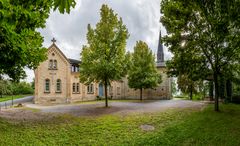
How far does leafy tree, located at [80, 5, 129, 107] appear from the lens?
64.4 feet

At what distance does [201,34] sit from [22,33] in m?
12.5

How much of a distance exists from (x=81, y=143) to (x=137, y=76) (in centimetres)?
2147

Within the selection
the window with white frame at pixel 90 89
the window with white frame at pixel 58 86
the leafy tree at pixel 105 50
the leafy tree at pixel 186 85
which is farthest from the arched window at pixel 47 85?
the leafy tree at pixel 186 85

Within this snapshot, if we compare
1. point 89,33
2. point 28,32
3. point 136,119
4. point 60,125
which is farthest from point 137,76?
point 28,32

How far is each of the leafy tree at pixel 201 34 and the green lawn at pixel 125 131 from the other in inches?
183

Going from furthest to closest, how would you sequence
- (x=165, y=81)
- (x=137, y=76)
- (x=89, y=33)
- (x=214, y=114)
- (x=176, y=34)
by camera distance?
(x=165, y=81) → (x=137, y=76) → (x=89, y=33) → (x=176, y=34) → (x=214, y=114)

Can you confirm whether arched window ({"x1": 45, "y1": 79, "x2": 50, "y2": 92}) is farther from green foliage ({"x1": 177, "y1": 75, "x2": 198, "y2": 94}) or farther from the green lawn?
green foliage ({"x1": 177, "y1": 75, "x2": 198, "y2": 94})

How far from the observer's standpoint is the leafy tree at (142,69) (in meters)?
31.0

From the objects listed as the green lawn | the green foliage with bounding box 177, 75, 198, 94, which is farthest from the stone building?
the green lawn

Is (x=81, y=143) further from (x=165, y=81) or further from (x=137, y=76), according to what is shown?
(x=165, y=81)

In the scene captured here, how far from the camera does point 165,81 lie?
129 feet

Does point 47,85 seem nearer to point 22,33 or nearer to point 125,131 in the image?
point 125,131

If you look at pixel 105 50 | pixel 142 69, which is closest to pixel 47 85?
pixel 142 69

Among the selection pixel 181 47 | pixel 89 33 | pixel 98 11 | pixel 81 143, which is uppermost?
pixel 98 11
